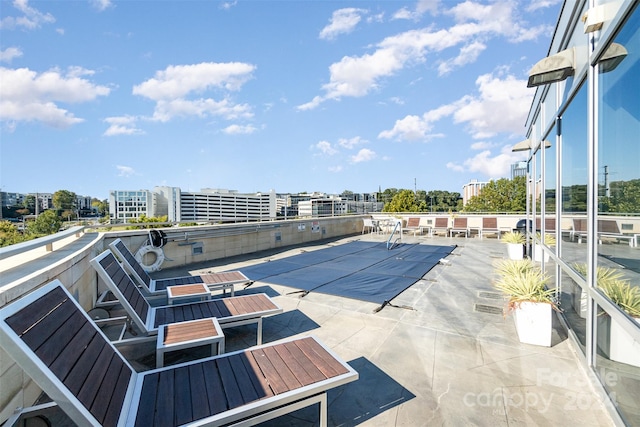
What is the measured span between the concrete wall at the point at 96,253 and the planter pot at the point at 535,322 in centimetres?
443

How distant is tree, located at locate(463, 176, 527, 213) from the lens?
2909cm

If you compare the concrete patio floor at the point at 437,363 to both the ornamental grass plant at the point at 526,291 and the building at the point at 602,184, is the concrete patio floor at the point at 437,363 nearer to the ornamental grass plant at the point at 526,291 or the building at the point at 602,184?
the building at the point at 602,184

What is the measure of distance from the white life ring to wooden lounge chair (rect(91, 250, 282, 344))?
10.4 ft

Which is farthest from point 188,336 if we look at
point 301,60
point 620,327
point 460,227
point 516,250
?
point 301,60

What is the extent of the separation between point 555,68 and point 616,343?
2.72 metres

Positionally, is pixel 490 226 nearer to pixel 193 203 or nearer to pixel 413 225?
pixel 413 225

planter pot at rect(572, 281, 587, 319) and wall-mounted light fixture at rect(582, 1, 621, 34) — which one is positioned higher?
wall-mounted light fixture at rect(582, 1, 621, 34)

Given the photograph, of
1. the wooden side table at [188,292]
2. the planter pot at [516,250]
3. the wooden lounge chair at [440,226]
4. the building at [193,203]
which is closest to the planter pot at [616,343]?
the wooden side table at [188,292]

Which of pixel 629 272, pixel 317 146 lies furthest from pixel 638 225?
pixel 317 146

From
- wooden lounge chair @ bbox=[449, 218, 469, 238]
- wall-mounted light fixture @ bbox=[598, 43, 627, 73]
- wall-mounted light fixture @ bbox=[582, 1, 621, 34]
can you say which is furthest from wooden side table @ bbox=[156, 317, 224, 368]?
wooden lounge chair @ bbox=[449, 218, 469, 238]

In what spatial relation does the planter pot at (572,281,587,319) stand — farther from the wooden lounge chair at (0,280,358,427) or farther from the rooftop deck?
the wooden lounge chair at (0,280,358,427)

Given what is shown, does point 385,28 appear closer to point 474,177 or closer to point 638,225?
point 638,225

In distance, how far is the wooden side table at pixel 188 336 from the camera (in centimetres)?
234

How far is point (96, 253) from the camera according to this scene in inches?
179
